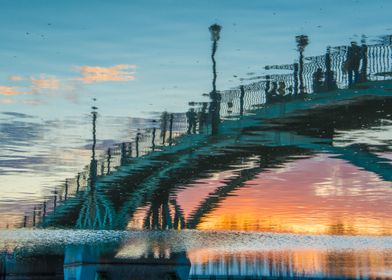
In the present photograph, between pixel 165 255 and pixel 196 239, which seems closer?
pixel 165 255

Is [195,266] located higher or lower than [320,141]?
lower

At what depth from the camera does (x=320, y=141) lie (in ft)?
123

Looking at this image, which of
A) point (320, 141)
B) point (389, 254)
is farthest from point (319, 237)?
point (320, 141)

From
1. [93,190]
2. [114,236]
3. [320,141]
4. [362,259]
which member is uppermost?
[320,141]

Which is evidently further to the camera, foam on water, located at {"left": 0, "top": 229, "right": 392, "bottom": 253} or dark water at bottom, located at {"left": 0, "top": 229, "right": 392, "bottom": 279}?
foam on water, located at {"left": 0, "top": 229, "right": 392, "bottom": 253}

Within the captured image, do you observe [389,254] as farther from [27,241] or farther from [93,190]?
[93,190]

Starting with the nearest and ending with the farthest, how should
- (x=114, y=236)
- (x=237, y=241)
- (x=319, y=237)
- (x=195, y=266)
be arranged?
(x=114, y=236)
(x=195, y=266)
(x=237, y=241)
(x=319, y=237)

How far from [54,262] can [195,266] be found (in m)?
11.9

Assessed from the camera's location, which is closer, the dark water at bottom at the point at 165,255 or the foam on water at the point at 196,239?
the dark water at bottom at the point at 165,255

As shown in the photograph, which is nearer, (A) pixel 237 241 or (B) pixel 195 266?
(B) pixel 195 266

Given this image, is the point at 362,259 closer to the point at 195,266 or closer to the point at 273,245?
the point at 273,245

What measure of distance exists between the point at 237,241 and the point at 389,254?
24252 mm

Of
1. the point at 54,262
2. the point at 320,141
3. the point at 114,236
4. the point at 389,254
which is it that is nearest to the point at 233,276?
the point at 114,236

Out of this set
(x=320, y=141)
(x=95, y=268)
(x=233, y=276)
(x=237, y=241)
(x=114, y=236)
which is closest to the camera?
(x=320, y=141)
